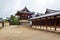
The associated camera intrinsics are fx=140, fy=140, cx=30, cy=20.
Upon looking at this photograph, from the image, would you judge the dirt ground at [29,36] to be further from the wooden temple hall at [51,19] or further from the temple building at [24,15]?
the temple building at [24,15]

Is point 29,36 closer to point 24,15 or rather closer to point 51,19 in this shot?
point 51,19

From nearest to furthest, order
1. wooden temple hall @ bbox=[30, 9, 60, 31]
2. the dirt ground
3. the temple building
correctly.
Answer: the dirt ground
wooden temple hall @ bbox=[30, 9, 60, 31]
the temple building

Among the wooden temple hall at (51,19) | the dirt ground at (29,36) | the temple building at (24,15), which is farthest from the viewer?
the temple building at (24,15)

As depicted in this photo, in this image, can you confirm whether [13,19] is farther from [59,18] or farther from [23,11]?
[59,18]

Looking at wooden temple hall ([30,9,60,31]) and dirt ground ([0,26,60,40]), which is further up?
wooden temple hall ([30,9,60,31])

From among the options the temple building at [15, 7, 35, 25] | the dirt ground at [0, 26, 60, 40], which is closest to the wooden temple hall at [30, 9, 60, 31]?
the dirt ground at [0, 26, 60, 40]

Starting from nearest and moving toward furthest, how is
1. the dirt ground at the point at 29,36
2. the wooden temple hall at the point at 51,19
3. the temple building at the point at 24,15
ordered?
1. the dirt ground at the point at 29,36
2. the wooden temple hall at the point at 51,19
3. the temple building at the point at 24,15

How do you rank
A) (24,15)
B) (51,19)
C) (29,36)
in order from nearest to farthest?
(29,36), (51,19), (24,15)

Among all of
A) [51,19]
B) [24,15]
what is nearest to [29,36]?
[51,19]

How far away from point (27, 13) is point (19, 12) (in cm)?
243

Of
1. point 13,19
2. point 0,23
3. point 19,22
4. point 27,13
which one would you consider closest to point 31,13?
point 27,13

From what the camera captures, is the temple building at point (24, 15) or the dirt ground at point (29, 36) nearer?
the dirt ground at point (29, 36)

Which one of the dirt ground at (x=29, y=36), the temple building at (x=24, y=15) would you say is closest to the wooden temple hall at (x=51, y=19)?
the dirt ground at (x=29, y=36)

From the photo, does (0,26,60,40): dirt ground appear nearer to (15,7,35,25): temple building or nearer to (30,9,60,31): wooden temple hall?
(30,9,60,31): wooden temple hall
